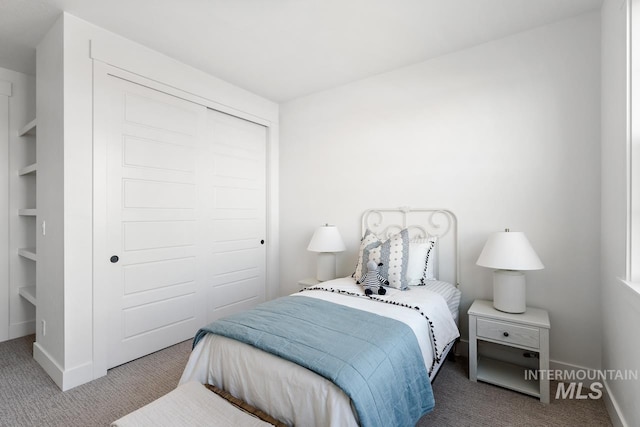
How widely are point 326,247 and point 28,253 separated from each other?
2.77 m

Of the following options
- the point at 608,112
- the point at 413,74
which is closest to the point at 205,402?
the point at 608,112

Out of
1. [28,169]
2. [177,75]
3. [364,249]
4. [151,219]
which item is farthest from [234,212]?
[28,169]

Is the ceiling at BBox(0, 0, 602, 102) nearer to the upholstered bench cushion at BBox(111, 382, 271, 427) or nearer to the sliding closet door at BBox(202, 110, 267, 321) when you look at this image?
the sliding closet door at BBox(202, 110, 267, 321)

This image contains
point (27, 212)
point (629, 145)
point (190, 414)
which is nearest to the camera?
point (190, 414)

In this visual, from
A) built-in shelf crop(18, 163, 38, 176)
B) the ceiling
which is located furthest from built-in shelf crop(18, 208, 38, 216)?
the ceiling

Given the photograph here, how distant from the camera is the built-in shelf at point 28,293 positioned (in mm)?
2740

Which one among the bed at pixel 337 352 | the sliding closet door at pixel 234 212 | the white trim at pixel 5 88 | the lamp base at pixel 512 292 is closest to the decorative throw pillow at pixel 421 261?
the bed at pixel 337 352

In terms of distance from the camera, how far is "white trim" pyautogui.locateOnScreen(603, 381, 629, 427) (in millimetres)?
1588

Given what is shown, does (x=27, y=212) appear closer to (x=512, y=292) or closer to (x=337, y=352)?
(x=337, y=352)

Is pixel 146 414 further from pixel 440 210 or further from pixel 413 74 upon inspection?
pixel 413 74

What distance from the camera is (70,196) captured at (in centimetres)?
214

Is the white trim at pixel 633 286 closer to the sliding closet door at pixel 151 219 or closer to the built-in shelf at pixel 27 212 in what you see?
the sliding closet door at pixel 151 219

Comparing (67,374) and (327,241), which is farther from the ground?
(327,241)

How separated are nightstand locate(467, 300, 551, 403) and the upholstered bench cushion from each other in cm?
165
